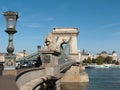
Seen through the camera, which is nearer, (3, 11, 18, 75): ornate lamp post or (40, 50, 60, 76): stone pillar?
(3, 11, 18, 75): ornate lamp post

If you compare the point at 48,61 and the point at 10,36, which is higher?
the point at 10,36

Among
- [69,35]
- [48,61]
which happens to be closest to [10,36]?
[48,61]

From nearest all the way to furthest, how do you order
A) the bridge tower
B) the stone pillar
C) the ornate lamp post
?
the ornate lamp post, the stone pillar, the bridge tower

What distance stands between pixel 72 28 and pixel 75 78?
1846cm

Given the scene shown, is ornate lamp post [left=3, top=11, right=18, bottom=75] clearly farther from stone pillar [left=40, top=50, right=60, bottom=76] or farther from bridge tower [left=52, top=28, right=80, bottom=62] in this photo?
bridge tower [left=52, top=28, right=80, bottom=62]

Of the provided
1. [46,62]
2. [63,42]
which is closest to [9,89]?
[46,62]

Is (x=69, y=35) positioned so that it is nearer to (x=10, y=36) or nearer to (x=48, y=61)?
(x=48, y=61)

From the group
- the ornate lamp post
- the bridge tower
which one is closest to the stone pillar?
the ornate lamp post

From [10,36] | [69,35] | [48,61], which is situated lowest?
[48,61]

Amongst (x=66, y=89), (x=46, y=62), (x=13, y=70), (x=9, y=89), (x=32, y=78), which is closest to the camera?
(x=9, y=89)

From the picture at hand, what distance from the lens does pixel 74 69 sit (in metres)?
60.3

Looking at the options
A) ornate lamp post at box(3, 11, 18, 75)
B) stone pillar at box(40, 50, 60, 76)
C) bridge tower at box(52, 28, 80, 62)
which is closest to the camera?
ornate lamp post at box(3, 11, 18, 75)

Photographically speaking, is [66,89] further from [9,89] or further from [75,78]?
[9,89]

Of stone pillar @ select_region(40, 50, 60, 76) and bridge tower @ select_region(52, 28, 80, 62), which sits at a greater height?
bridge tower @ select_region(52, 28, 80, 62)
